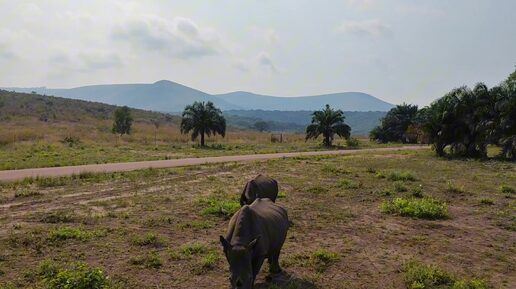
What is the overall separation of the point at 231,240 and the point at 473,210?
1092 cm

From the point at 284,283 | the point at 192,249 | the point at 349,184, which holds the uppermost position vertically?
the point at 349,184

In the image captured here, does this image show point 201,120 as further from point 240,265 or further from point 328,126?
point 240,265

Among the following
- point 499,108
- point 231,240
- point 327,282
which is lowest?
point 327,282

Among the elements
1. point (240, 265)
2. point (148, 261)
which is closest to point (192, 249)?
point (148, 261)

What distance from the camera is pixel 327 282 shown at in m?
8.40

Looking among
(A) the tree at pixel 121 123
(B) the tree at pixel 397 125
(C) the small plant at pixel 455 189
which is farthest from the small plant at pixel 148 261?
(B) the tree at pixel 397 125

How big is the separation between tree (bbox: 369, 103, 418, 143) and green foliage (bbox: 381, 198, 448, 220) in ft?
163

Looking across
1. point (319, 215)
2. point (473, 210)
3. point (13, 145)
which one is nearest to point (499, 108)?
point (473, 210)

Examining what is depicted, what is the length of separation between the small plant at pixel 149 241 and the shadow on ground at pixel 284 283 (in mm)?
A: 3264

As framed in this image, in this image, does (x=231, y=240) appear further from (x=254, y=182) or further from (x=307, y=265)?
(x=254, y=182)

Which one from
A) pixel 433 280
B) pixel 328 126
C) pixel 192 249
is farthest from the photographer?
pixel 328 126

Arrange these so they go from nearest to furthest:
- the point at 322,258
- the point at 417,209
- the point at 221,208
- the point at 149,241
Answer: the point at 322,258, the point at 149,241, the point at 221,208, the point at 417,209

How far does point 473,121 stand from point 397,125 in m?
28.6

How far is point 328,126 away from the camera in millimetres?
49812
